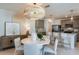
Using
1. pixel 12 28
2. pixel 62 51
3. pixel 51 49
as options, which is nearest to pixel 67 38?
pixel 62 51

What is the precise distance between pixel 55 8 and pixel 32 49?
3.00ft

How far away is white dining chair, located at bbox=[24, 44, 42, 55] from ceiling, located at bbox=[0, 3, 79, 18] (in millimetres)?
696

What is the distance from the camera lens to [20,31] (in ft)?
7.08

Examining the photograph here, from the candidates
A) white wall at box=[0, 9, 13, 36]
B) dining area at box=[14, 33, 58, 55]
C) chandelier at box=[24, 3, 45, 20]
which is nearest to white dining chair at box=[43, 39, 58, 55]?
dining area at box=[14, 33, 58, 55]

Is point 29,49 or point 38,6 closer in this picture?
point 38,6

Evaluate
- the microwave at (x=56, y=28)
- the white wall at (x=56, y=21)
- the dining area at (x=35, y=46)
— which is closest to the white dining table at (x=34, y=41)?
the dining area at (x=35, y=46)

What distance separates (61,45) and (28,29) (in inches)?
28.4

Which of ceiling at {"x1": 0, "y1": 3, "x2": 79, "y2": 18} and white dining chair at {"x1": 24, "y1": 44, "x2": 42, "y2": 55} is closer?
ceiling at {"x1": 0, "y1": 3, "x2": 79, "y2": 18}

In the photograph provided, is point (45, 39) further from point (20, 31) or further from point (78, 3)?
point (78, 3)

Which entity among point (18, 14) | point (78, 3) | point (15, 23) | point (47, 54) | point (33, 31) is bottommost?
point (47, 54)

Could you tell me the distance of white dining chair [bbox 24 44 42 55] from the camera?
211cm

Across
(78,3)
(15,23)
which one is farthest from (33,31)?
(78,3)

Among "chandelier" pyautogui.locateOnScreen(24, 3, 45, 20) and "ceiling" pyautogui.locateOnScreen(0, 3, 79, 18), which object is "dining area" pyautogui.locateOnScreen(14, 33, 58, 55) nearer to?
"chandelier" pyautogui.locateOnScreen(24, 3, 45, 20)

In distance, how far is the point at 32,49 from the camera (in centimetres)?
219
